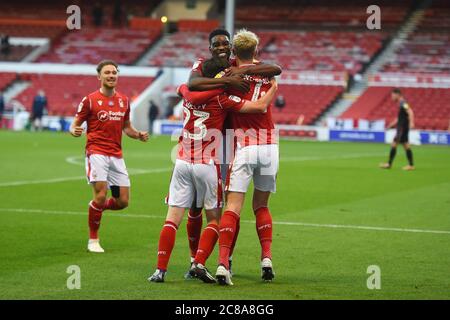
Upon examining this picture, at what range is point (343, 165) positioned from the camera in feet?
97.9

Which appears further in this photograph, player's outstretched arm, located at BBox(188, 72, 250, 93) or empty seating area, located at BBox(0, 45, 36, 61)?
empty seating area, located at BBox(0, 45, 36, 61)

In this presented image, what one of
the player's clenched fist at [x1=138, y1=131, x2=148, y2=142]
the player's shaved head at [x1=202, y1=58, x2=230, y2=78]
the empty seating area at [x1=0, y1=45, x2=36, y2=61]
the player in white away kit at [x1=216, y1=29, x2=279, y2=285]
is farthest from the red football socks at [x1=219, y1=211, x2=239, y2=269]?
the empty seating area at [x1=0, y1=45, x2=36, y2=61]

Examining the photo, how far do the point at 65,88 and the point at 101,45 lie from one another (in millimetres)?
6206

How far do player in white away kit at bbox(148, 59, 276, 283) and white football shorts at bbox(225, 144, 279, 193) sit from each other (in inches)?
6.5

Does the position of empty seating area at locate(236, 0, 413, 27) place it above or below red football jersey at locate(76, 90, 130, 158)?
above

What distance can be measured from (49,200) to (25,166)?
8.64 meters

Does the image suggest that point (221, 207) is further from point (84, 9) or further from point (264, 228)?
point (84, 9)

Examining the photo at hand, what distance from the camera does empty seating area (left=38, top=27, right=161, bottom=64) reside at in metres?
61.7

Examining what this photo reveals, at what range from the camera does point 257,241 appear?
44.2 feet

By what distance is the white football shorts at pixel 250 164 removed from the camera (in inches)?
400

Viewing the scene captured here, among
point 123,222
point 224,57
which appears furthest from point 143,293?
point 123,222

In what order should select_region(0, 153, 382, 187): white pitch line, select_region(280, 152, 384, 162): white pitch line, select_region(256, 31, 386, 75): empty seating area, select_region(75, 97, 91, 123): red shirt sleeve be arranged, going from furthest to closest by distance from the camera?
select_region(256, 31, 386, 75): empty seating area
select_region(280, 152, 384, 162): white pitch line
select_region(0, 153, 382, 187): white pitch line
select_region(75, 97, 91, 123): red shirt sleeve

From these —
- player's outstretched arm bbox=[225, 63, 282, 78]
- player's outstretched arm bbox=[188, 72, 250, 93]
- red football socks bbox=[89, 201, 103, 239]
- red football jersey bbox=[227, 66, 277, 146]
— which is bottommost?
red football socks bbox=[89, 201, 103, 239]

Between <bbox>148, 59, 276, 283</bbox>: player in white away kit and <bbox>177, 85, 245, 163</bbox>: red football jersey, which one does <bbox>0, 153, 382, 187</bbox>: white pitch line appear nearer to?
<bbox>148, 59, 276, 283</bbox>: player in white away kit
